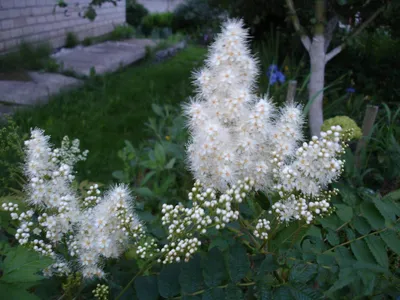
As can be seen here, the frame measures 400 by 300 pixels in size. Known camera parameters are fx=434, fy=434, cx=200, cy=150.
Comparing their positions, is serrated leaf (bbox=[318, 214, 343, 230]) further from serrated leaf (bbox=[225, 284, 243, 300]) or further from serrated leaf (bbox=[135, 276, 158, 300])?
serrated leaf (bbox=[135, 276, 158, 300])

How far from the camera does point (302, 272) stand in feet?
3.90

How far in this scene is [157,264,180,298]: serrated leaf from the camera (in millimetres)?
1239

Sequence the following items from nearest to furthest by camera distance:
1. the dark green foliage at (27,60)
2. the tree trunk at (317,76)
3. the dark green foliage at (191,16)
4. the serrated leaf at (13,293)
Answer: the serrated leaf at (13,293) → the tree trunk at (317,76) → the dark green foliage at (27,60) → the dark green foliage at (191,16)

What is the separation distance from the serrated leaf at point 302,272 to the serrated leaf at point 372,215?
35cm

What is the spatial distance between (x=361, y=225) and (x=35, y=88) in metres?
4.65

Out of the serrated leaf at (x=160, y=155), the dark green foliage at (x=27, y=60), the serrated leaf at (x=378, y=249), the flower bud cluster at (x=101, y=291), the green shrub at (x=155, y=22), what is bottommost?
the green shrub at (x=155, y=22)

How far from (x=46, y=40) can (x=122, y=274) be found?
22.9ft

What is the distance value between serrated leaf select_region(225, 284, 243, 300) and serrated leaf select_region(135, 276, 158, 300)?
235 mm

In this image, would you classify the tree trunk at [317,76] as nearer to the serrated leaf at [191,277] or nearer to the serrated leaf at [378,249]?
the serrated leaf at [378,249]

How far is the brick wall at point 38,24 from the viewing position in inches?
259

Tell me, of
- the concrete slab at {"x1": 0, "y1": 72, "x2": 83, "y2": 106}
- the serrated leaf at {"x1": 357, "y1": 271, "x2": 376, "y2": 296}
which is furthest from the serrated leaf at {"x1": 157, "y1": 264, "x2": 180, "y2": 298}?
the concrete slab at {"x1": 0, "y1": 72, "x2": 83, "y2": 106}

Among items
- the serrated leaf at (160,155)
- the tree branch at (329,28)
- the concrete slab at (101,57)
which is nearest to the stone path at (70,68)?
the concrete slab at (101,57)

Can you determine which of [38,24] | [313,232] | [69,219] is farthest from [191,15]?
[69,219]

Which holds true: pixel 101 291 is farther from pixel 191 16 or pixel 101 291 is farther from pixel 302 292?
pixel 191 16
